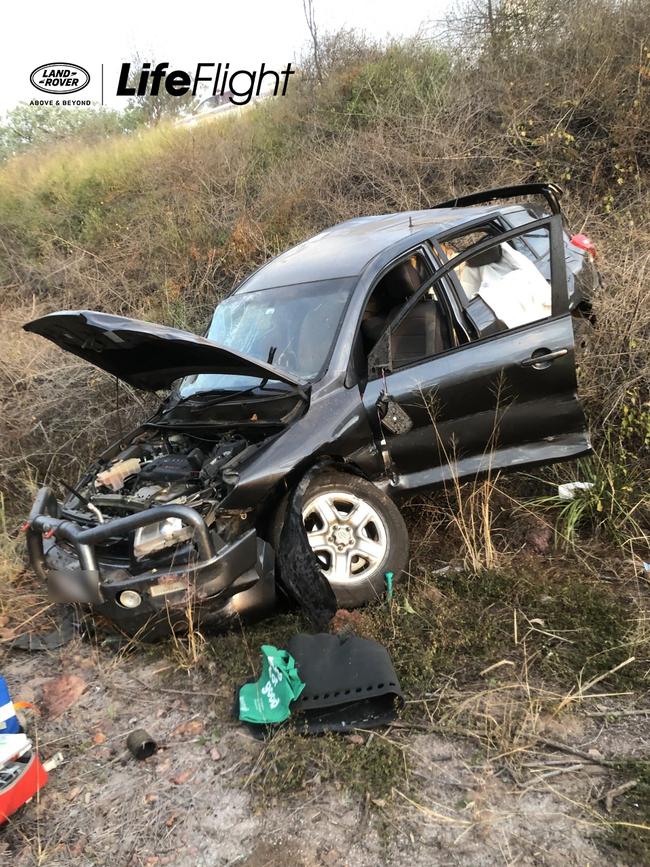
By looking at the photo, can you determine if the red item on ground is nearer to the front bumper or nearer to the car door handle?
the front bumper

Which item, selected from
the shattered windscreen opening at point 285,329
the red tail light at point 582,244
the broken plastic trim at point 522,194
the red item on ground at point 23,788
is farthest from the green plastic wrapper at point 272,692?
the red tail light at point 582,244

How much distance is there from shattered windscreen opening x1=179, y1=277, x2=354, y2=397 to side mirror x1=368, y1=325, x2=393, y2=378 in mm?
262


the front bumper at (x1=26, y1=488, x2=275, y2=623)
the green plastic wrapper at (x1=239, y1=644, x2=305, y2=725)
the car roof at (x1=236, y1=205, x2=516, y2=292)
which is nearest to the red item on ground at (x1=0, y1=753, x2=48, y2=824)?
the front bumper at (x1=26, y1=488, x2=275, y2=623)

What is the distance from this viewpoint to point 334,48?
10836 millimetres

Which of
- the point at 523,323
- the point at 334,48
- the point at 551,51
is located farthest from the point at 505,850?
the point at 334,48

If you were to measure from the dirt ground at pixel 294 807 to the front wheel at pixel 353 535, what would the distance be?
83 centimetres

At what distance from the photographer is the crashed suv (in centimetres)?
271

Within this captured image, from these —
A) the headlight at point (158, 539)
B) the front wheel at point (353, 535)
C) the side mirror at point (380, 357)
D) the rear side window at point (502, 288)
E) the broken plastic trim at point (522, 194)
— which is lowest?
the front wheel at point (353, 535)

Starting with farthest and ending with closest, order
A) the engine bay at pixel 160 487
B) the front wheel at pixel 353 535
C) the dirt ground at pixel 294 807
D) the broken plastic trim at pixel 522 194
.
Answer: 1. the broken plastic trim at pixel 522 194
2. the front wheel at pixel 353 535
3. the engine bay at pixel 160 487
4. the dirt ground at pixel 294 807

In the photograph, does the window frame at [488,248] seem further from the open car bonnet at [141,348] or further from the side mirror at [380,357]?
the open car bonnet at [141,348]

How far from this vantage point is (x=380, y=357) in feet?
10.5

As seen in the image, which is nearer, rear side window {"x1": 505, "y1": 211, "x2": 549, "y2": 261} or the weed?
the weed

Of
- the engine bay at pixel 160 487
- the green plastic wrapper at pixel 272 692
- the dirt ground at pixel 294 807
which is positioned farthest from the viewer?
the engine bay at pixel 160 487

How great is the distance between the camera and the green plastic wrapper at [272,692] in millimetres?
2408
